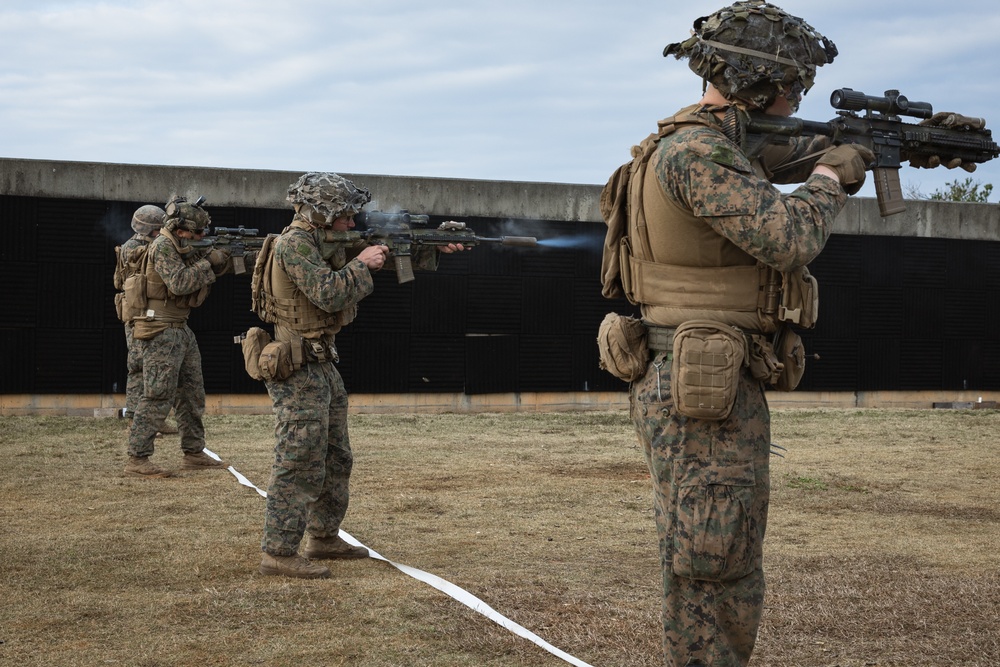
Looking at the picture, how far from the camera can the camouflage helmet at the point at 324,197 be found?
5648 millimetres

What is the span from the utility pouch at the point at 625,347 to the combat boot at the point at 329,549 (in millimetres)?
2948

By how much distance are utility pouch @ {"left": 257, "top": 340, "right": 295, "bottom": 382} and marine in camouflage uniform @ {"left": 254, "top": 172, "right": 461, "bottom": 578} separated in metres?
0.04

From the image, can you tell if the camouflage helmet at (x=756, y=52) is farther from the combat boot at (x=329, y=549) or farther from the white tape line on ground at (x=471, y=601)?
the combat boot at (x=329, y=549)

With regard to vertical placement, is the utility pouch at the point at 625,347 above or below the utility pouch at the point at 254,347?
above

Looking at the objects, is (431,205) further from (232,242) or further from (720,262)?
(720,262)

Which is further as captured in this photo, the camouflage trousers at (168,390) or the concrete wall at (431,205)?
the concrete wall at (431,205)

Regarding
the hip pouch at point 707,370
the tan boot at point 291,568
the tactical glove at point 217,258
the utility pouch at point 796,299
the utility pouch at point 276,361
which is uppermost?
the tactical glove at point 217,258

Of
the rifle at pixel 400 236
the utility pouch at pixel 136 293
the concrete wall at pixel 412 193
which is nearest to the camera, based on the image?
the rifle at pixel 400 236

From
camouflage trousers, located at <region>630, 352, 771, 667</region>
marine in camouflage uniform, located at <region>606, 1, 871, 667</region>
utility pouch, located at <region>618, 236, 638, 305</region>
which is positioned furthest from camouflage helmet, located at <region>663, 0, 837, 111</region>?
camouflage trousers, located at <region>630, 352, 771, 667</region>

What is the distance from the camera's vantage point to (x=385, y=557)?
6035mm

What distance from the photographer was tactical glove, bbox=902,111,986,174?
3723 mm

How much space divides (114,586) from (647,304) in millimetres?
3290

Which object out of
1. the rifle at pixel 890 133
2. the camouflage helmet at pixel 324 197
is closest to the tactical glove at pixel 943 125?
the rifle at pixel 890 133

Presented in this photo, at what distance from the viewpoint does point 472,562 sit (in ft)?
19.4
